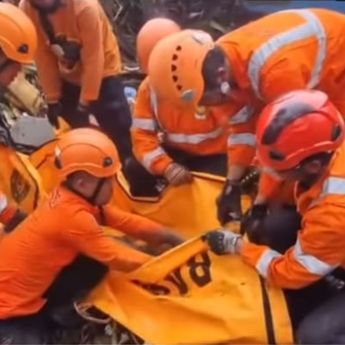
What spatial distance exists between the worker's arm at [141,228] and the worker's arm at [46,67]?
4.89ft

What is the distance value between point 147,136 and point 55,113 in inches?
40.8

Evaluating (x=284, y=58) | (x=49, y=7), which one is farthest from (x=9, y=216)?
(x=284, y=58)

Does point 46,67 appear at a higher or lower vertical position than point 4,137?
lower

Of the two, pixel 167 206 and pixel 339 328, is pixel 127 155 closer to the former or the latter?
pixel 167 206

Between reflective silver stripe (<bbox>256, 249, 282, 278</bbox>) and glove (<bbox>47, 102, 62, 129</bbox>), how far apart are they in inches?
88.0

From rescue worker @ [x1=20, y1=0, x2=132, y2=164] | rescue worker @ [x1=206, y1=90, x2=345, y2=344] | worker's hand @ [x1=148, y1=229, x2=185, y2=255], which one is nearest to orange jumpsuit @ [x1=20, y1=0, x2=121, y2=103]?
rescue worker @ [x1=20, y1=0, x2=132, y2=164]

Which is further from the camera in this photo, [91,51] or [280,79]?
[91,51]

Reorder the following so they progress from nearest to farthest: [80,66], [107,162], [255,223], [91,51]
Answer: [107,162]
[255,223]
[91,51]
[80,66]

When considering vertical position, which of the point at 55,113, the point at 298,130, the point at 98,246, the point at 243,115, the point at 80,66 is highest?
the point at 298,130

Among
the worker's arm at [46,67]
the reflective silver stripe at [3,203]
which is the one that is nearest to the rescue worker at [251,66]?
the reflective silver stripe at [3,203]

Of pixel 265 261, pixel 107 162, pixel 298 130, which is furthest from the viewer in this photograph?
pixel 107 162

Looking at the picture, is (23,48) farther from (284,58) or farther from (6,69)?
(284,58)

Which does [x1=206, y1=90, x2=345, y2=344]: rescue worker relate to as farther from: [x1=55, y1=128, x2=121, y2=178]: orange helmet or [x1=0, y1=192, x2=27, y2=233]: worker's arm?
[x1=0, y1=192, x2=27, y2=233]: worker's arm

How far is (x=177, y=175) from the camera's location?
5844 millimetres
